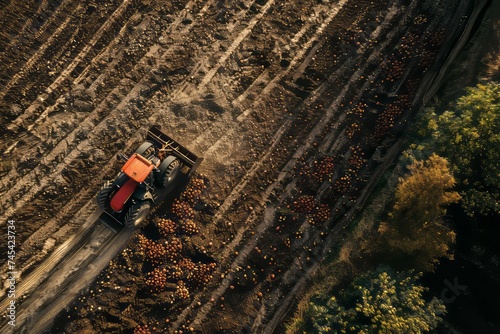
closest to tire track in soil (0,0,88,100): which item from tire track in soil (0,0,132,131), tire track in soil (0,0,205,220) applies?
tire track in soil (0,0,132,131)

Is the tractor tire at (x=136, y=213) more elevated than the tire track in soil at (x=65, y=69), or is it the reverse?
the tire track in soil at (x=65, y=69)

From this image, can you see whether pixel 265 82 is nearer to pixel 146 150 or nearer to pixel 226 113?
pixel 226 113

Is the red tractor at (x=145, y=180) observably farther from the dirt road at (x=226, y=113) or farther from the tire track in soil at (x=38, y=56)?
the tire track in soil at (x=38, y=56)

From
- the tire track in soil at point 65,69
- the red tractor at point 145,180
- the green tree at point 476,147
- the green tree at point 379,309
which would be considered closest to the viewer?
the green tree at point 379,309

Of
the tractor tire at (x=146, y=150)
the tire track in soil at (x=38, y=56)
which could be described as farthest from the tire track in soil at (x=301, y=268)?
the tire track in soil at (x=38, y=56)

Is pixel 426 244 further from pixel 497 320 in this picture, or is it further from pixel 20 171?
pixel 20 171

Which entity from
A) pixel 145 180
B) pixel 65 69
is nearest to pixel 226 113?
pixel 145 180

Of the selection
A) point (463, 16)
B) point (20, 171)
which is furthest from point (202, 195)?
point (463, 16)
